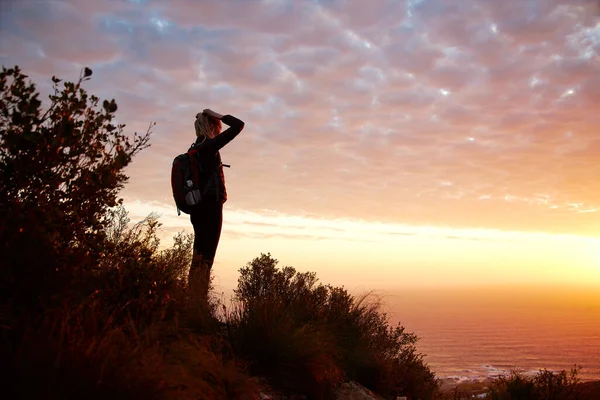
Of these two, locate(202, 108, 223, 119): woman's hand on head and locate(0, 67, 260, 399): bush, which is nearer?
locate(0, 67, 260, 399): bush

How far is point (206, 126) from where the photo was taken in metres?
6.81

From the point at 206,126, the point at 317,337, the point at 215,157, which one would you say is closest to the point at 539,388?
the point at 317,337

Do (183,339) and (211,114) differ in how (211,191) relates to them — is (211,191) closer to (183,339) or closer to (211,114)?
(211,114)

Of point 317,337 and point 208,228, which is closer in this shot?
point 317,337

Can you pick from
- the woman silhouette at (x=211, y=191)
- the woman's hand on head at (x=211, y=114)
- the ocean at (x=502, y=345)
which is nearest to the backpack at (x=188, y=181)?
the woman silhouette at (x=211, y=191)

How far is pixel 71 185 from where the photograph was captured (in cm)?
450

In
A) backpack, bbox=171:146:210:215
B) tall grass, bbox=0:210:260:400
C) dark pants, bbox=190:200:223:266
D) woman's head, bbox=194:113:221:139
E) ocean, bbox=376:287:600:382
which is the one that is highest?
woman's head, bbox=194:113:221:139

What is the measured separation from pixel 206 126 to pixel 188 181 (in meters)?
0.90

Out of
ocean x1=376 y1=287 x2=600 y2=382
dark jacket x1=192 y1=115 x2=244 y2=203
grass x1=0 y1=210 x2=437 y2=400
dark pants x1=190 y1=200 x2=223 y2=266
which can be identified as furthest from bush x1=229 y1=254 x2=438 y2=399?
ocean x1=376 y1=287 x2=600 y2=382

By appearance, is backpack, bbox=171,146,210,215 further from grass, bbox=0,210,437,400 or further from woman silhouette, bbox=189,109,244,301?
grass, bbox=0,210,437,400

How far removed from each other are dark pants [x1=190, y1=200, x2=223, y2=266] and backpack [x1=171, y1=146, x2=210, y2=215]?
15 centimetres

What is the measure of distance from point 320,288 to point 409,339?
2504mm

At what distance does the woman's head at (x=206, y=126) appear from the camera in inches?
267

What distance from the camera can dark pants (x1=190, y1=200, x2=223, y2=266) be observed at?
6.57 metres
